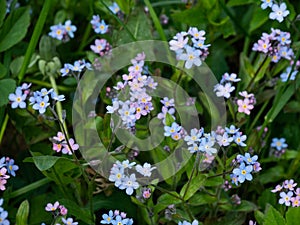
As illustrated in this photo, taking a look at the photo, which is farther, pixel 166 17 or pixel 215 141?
pixel 166 17

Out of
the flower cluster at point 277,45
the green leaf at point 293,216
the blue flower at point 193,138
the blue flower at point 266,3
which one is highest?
the blue flower at point 266,3

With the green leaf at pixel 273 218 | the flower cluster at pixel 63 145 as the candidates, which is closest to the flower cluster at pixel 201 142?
the green leaf at pixel 273 218

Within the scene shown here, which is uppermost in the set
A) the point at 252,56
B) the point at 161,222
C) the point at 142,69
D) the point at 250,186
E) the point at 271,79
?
the point at 252,56

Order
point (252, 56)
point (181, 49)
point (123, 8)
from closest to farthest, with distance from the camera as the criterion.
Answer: point (181, 49), point (123, 8), point (252, 56)

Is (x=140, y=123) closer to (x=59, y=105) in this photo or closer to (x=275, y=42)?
(x=59, y=105)

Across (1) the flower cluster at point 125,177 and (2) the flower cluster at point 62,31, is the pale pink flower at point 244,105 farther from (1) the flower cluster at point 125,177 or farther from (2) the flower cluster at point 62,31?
(2) the flower cluster at point 62,31

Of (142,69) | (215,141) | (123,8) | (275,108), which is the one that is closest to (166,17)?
(123,8)

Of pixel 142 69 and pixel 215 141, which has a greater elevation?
pixel 142 69

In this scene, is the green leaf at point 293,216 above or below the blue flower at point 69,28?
below
